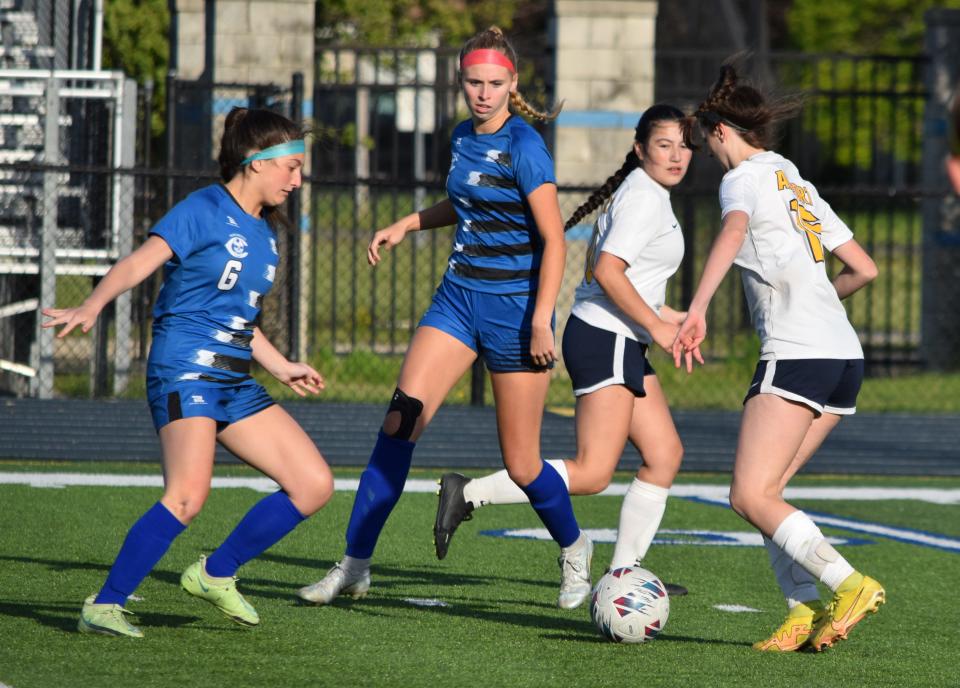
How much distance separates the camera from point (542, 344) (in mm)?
5910

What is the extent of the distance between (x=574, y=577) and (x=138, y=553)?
1.80m

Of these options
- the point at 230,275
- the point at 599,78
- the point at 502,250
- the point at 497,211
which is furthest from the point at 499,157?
the point at 599,78

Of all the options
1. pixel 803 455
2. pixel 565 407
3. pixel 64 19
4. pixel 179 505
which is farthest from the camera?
pixel 64 19

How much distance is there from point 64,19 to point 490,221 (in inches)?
474

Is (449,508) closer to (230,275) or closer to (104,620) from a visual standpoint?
(230,275)

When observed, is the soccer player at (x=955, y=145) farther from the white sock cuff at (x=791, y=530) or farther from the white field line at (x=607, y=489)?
the white field line at (x=607, y=489)

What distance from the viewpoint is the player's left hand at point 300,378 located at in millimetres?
5754

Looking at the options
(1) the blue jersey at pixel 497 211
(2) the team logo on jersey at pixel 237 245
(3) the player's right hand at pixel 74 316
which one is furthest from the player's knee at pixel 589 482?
(3) the player's right hand at pixel 74 316

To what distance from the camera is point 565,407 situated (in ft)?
45.8

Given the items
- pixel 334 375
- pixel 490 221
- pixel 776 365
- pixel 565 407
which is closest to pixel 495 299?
pixel 490 221

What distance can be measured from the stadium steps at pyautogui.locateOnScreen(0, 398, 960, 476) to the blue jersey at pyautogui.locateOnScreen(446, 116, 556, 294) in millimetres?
4781

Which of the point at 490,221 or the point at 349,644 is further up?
the point at 490,221

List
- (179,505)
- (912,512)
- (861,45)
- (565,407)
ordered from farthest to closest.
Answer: (861,45), (565,407), (912,512), (179,505)

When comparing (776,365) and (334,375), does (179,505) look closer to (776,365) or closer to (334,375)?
(776,365)
